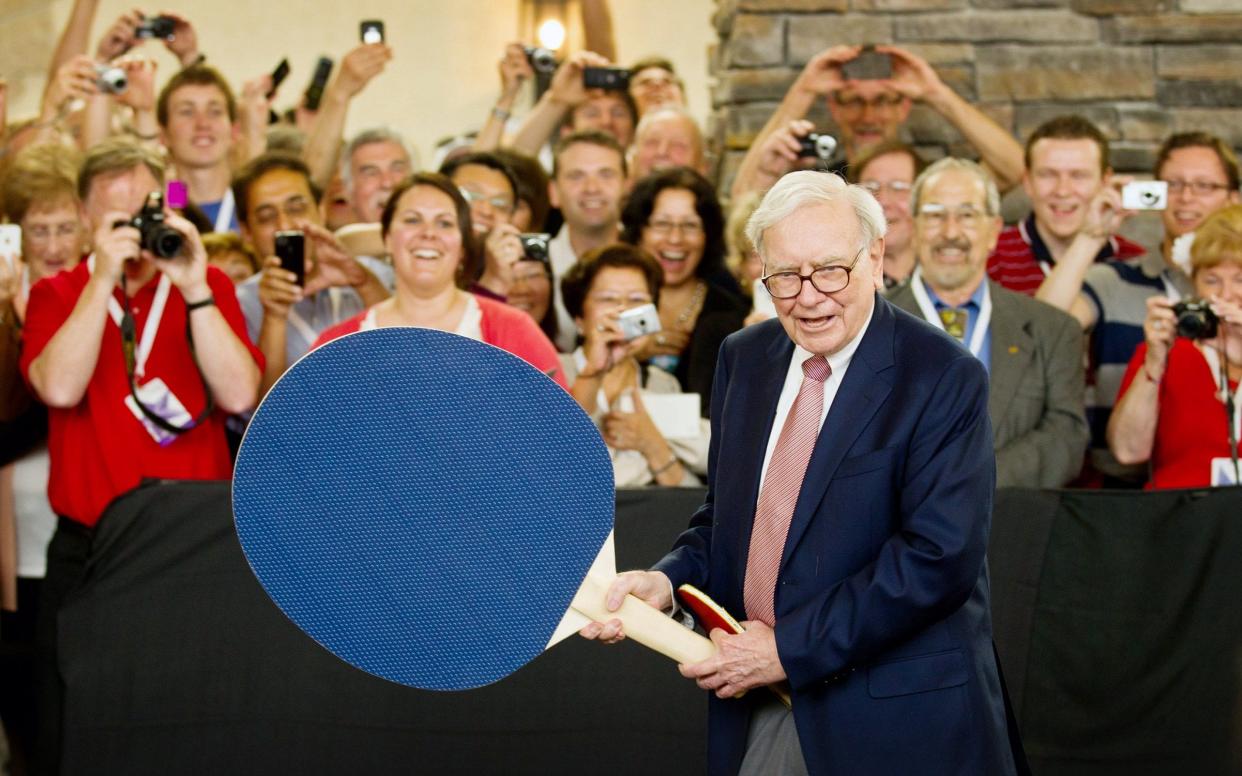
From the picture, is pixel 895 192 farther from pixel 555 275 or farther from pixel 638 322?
pixel 638 322

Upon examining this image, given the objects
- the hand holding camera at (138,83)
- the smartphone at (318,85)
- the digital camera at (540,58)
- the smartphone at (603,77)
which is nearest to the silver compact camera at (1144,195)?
the smartphone at (603,77)

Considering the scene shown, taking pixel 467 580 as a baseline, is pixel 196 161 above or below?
above

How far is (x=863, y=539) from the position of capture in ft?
10.5

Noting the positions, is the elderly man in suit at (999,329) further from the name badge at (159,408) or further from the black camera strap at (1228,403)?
the name badge at (159,408)

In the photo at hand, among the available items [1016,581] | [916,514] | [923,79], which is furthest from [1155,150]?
[916,514]

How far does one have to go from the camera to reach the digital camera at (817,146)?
20.9 feet

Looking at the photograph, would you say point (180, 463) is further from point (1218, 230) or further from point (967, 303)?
point (1218, 230)

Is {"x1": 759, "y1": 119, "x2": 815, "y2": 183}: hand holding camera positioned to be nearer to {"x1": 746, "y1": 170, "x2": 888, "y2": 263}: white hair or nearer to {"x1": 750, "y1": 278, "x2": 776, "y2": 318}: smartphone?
{"x1": 750, "y1": 278, "x2": 776, "y2": 318}: smartphone

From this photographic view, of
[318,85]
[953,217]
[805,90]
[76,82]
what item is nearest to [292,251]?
[76,82]

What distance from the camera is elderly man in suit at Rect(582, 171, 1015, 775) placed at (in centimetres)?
309

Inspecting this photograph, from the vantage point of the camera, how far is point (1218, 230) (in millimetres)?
5477

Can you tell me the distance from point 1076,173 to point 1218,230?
877 mm

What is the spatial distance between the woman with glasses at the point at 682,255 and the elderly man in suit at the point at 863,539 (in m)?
2.72

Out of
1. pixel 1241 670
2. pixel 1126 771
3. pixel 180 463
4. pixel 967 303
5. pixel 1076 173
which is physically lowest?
pixel 1126 771
